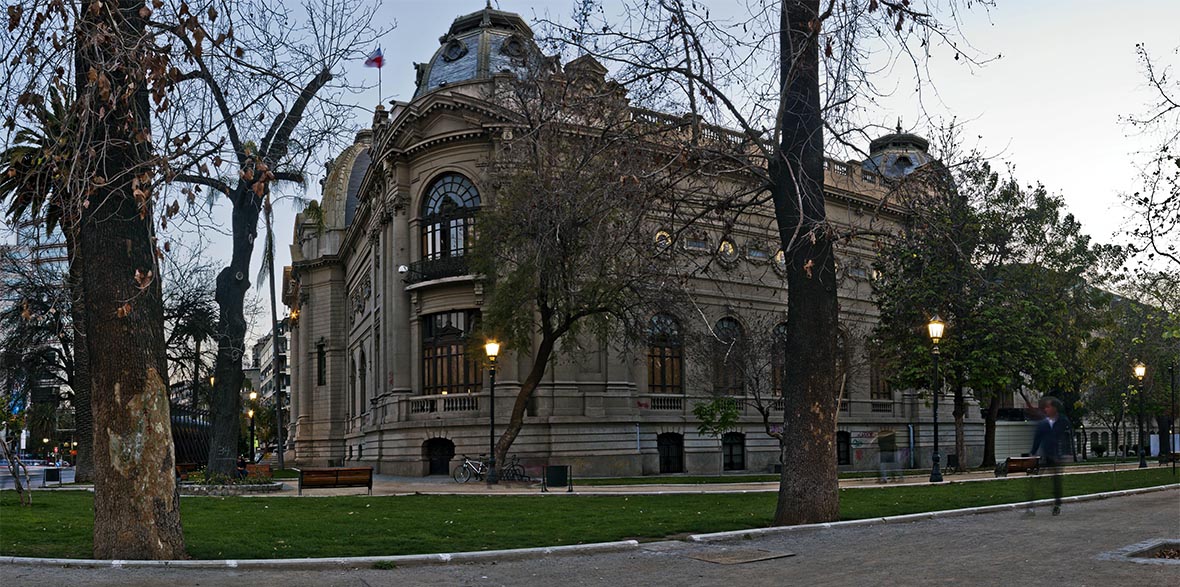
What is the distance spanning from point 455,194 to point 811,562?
1234 inches

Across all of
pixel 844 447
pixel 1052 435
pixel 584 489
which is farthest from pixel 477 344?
pixel 1052 435

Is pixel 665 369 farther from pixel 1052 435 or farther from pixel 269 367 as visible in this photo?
pixel 269 367

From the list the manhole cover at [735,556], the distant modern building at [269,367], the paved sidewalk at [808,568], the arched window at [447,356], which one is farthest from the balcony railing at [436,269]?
the distant modern building at [269,367]

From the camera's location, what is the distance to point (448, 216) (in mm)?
41906

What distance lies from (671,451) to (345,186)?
122 feet

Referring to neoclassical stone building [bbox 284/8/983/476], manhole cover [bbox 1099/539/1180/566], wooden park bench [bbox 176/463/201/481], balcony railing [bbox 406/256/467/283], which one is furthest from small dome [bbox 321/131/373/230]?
manhole cover [bbox 1099/539/1180/566]

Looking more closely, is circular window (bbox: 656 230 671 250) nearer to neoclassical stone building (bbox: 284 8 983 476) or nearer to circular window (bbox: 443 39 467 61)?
neoclassical stone building (bbox: 284 8 983 476)

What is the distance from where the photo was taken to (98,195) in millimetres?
Answer: 11234

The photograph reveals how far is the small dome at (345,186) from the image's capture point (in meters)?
70.9

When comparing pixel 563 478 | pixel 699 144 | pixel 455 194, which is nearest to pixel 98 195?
pixel 699 144

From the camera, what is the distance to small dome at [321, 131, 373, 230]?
70.9m

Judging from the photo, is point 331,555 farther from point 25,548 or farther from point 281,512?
point 281,512

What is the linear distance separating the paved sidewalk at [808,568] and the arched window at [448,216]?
27946 millimetres

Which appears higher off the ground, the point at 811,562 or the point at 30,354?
the point at 30,354
